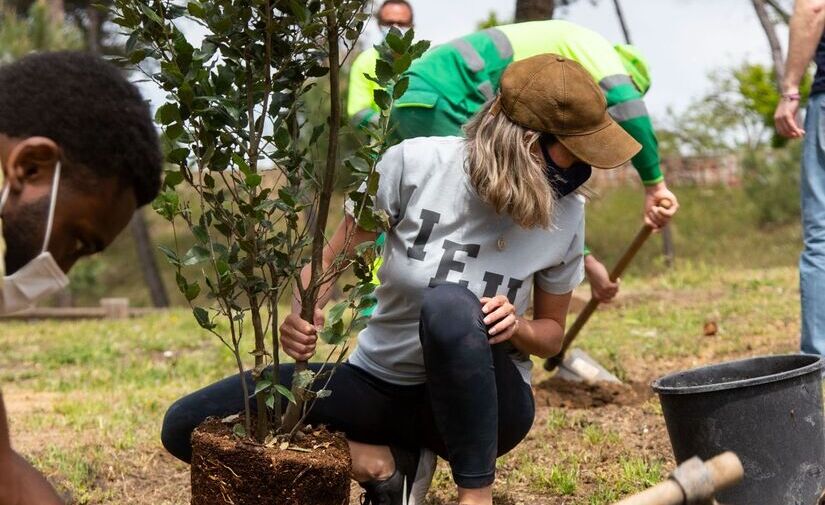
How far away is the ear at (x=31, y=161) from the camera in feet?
6.40

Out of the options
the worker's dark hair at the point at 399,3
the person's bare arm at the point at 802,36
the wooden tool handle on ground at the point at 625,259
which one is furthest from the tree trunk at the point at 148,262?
the person's bare arm at the point at 802,36

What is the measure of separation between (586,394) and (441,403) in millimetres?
2101

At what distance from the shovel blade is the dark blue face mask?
2.18 metres

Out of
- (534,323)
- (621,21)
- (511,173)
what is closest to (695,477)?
(534,323)

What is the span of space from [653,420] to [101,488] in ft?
6.41

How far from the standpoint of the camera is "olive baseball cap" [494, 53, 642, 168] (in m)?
2.76

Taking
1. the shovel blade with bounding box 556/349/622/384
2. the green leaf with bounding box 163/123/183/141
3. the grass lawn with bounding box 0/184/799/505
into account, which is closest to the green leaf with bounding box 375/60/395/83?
the green leaf with bounding box 163/123/183/141

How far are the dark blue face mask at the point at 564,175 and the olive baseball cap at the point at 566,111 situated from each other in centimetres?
7

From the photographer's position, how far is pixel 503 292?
288 cm

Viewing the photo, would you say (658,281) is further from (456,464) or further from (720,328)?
(456,464)

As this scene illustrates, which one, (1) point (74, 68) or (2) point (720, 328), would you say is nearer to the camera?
(1) point (74, 68)

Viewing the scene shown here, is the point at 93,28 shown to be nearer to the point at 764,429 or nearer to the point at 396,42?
the point at 396,42

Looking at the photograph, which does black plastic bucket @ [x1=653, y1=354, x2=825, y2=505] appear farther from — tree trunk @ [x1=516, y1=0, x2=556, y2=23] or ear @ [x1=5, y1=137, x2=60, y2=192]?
tree trunk @ [x1=516, y1=0, x2=556, y2=23]

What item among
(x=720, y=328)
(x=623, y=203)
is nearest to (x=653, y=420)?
(x=720, y=328)
